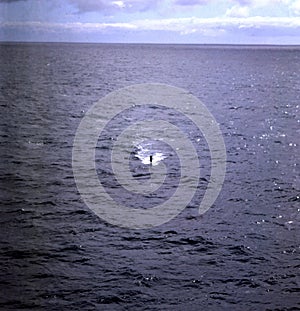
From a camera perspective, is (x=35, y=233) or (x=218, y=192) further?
(x=218, y=192)

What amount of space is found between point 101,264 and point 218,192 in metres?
9.25

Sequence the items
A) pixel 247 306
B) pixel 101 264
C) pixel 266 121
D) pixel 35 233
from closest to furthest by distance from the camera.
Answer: pixel 247 306, pixel 101 264, pixel 35 233, pixel 266 121

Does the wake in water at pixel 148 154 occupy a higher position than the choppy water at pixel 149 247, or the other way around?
the wake in water at pixel 148 154

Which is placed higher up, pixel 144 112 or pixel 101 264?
pixel 144 112

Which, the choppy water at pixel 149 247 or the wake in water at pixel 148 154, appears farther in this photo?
the wake in water at pixel 148 154

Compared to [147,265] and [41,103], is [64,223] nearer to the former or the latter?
[147,265]

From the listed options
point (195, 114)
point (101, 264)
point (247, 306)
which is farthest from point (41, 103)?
point (247, 306)

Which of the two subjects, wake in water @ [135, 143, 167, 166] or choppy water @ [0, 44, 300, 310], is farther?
wake in water @ [135, 143, 167, 166]

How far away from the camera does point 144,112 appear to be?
51.3m

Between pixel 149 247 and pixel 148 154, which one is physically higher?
pixel 148 154

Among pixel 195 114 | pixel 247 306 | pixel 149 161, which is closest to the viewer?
pixel 247 306

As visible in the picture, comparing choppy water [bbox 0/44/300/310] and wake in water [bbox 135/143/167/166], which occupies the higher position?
wake in water [bbox 135/143/167/166]

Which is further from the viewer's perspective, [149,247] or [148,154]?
[148,154]

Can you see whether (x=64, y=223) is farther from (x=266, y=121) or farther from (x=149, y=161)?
(x=266, y=121)
